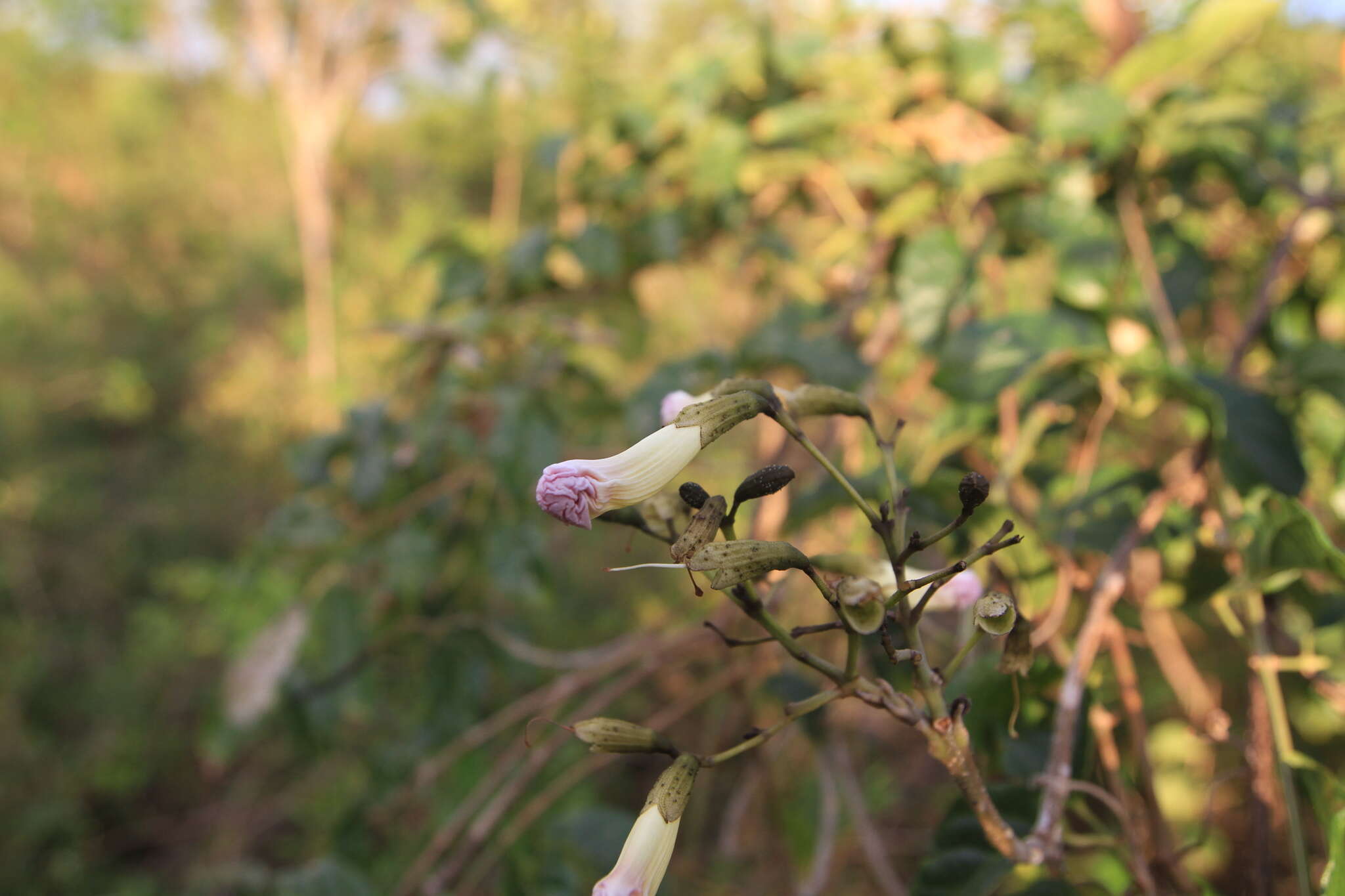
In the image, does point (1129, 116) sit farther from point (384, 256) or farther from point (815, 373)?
point (384, 256)

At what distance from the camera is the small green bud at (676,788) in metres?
0.26

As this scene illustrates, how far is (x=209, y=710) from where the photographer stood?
85 centimetres

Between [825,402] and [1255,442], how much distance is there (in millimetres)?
292

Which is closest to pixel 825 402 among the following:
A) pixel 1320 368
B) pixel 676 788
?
pixel 676 788

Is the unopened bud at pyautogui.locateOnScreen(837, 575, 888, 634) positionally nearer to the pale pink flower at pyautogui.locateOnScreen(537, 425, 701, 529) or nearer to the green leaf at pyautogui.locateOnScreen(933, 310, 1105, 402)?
the pale pink flower at pyautogui.locateOnScreen(537, 425, 701, 529)

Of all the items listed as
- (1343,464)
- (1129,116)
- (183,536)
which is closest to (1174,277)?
(1129,116)

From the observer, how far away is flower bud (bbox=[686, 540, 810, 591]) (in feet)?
0.79

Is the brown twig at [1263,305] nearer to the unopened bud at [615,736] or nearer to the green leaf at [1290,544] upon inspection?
the green leaf at [1290,544]

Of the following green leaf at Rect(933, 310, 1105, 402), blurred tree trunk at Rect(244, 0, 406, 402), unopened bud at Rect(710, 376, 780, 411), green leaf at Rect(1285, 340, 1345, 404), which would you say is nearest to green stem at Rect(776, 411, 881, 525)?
unopened bud at Rect(710, 376, 780, 411)

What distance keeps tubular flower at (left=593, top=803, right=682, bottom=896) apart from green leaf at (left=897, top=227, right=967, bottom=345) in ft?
1.40

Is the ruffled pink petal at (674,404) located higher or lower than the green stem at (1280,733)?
higher

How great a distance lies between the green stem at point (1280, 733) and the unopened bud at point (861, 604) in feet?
0.83

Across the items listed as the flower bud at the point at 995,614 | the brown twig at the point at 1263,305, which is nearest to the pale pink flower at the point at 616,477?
the flower bud at the point at 995,614

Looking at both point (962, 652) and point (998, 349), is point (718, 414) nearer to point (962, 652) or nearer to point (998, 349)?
point (962, 652)
